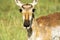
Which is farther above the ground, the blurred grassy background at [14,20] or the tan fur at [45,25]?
the tan fur at [45,25]

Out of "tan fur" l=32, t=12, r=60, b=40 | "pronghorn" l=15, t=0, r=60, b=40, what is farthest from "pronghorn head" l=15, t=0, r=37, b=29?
"tan fur" l=32, t=12, r=60, b=40

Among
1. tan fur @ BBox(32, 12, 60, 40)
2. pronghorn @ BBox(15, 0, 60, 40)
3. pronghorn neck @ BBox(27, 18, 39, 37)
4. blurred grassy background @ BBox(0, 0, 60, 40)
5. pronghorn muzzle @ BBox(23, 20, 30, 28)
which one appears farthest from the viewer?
blurred grassy background @ BBox(0, 0, 60, 40)

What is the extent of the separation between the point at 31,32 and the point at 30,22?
1.06 feet

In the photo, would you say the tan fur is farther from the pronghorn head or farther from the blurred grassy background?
the blurred grassy background

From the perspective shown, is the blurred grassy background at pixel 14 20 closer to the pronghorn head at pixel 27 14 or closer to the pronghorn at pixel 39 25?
the pronghorn at pixel 39 25

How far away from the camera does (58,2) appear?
1559cm

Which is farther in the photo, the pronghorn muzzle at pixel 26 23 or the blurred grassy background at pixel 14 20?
the blurred grassy background at pixel 14 20

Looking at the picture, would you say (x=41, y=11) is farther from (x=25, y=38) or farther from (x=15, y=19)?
(x=25, y=38)

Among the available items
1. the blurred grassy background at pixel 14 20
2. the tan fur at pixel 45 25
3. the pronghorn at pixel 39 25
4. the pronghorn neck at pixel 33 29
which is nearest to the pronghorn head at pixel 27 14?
the pronghorn at pixel 39 25

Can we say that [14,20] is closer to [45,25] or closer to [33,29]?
[45,25]

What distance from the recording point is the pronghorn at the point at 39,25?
31.3 feet

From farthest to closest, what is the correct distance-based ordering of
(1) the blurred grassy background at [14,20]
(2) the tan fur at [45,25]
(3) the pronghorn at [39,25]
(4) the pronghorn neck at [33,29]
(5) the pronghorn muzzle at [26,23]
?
1. (1) the blurred grassy background at [14,20]
2. (2) the tan fur at [45,25]
3. (4) the pronghorn neck at [33,29]
4. (3) the pronghorn at [39,25]
5. (5) the pronghorn muzzle at [26,23]

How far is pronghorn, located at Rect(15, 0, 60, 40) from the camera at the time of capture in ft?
31.3

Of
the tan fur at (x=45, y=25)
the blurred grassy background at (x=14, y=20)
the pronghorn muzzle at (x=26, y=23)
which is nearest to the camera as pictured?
the pronghorn muzzle at (x=26, y=23)
